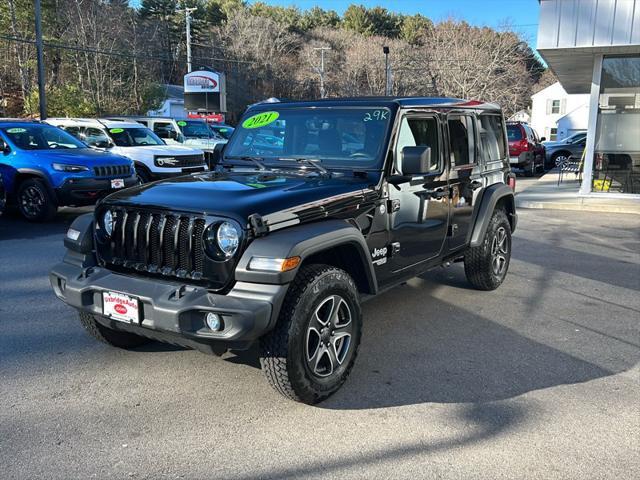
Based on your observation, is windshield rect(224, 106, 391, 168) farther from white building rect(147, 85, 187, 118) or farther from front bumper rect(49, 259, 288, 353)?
white building rect(147, 85, 187, 118)

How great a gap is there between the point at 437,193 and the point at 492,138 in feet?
5.58

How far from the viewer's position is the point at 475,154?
5715 millimetres

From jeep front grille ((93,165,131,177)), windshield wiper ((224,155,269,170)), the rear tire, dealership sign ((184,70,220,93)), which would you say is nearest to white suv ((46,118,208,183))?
jeep front grille ((93,165,131,177))

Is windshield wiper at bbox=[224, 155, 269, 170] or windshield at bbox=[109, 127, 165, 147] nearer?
windshield wiper at bbox=[224, 155, 269, 170]

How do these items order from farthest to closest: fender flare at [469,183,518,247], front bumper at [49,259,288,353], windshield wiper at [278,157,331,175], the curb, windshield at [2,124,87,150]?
the curb < windshield at [2,124,87,150] < fender flare at [469,183,518,247] < windshield wiper at [278,157,331,175] < front bumper at [49,259,288,353]

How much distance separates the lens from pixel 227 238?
11.0ft

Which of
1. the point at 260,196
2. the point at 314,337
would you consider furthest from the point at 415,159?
the point at 314,337

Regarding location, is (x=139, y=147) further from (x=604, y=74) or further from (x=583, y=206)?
(x=604, y=74)

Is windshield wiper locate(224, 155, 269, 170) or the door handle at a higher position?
windshield wiper locate(224, 155, 269, 170)

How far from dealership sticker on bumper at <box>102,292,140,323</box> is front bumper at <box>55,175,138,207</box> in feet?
22.4

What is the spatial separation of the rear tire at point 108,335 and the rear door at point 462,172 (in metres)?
2.92

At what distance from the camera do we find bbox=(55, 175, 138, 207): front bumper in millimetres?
9641

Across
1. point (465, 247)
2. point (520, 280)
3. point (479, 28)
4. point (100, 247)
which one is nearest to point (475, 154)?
point (465, 247)

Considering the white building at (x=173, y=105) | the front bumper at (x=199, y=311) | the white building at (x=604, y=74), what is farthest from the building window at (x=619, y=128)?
the white building at (x=173, y=105)
